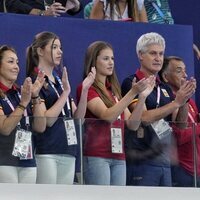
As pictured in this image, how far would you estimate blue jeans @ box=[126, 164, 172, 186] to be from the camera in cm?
845

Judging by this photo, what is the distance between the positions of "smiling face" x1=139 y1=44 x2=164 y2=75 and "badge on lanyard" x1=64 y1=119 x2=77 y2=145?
1.17 metres

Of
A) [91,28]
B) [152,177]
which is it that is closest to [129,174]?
[152,177]

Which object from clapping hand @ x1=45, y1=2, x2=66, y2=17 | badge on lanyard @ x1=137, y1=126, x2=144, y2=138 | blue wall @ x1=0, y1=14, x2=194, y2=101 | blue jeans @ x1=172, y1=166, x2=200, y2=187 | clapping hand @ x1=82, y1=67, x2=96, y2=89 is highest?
clapping hand @ x1=45, y1=2, x2=66, y2=17

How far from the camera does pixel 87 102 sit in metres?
8.76

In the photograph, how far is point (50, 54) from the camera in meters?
8.90

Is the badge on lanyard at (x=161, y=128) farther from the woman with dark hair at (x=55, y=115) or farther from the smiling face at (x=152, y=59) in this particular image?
the smiling face at (x=152, y=59)

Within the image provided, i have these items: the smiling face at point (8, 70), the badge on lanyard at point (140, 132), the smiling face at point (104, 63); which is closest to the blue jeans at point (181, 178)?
the badge on lanyard at point (140, 132)

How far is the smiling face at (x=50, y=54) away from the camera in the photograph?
29.2 feet

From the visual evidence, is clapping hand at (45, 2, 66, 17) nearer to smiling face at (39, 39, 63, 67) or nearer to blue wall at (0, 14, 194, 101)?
blue wall at (0, 14, 194, 101)

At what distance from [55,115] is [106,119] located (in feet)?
1.22

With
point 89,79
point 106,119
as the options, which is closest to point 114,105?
point 106,119

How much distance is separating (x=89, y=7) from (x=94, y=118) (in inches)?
86.0

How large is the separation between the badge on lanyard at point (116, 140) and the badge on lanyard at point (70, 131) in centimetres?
28

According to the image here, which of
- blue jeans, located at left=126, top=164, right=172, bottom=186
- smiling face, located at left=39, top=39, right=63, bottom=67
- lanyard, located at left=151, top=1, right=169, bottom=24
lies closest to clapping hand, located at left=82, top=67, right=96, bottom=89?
smiling face, located at left=39, top=39, right=63, bottom=67
